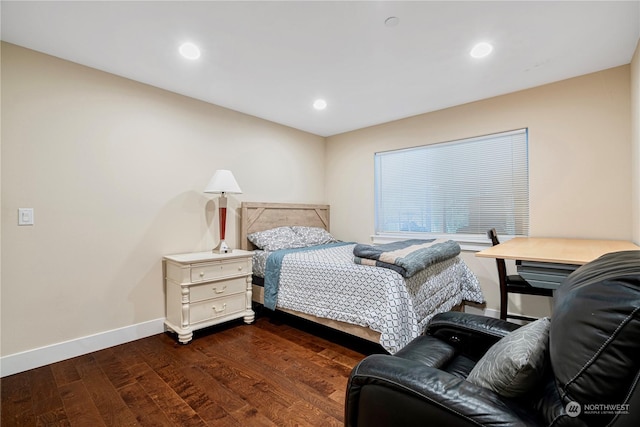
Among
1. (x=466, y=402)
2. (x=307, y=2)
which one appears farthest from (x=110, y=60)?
(x=466, y=402)

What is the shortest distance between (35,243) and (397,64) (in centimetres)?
321

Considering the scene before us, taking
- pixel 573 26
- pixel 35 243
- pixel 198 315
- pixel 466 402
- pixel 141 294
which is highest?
pixel 573 26

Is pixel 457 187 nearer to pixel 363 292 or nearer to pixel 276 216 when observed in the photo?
pixel 363 292

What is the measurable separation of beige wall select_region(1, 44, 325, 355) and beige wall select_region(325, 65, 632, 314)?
9.80 feet

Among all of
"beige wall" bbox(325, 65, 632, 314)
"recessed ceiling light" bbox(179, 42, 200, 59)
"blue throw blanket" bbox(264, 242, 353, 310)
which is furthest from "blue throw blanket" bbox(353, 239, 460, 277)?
"recessed ceiling light" bbox(179, 42, 200, 59)

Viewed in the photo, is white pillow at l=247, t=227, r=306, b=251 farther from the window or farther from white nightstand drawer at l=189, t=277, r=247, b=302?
the window

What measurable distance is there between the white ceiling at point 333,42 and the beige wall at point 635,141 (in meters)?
0.18

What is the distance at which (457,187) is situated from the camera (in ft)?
11.4

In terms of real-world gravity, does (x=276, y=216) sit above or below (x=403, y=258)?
above

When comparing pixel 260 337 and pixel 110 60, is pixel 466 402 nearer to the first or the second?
pixel 260 337

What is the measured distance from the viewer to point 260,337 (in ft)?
9.00

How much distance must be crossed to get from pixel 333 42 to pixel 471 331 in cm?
208

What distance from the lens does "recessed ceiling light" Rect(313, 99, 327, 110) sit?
10.6 ft

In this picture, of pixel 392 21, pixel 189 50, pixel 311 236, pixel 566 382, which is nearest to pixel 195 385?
pixel 566 382
